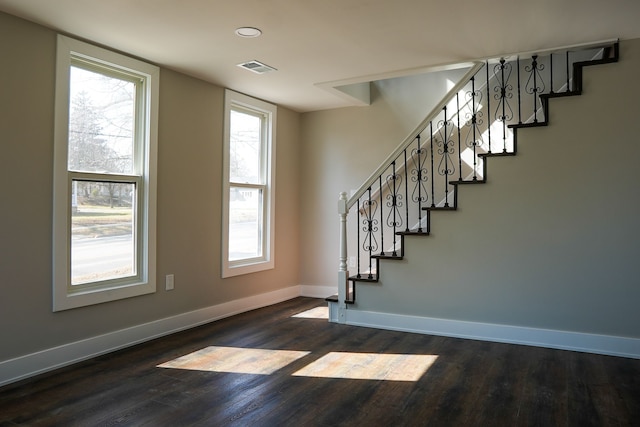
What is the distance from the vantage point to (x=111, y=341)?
3.55 meters

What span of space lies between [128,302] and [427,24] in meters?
3.19

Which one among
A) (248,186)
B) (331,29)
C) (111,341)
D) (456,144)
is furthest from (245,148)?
(111,341)

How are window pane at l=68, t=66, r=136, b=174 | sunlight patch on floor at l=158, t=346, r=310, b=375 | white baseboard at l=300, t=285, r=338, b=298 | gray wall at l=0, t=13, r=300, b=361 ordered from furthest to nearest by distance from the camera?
white baseboard at l=300, t=285, r=338, b=298, window pane at l=68, t=66, r=136, b=174, sunlight patch on floor at l=158, t=346, r=310, b=375, gray wall at l=0, t=13, r=300, b=361

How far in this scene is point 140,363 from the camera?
10.7 ft

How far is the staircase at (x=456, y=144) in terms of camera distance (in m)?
3.95

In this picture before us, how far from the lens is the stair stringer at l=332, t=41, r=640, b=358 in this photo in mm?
3518

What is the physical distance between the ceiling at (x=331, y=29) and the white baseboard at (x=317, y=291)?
110 inches

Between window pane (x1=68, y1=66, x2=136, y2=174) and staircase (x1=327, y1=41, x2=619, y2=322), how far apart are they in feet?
6.91

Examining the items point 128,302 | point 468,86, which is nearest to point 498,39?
point 468,86

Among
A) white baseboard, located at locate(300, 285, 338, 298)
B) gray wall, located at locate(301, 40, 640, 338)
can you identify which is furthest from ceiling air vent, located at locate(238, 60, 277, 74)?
white baseboard, located at locate(300, 285, 338, 298)

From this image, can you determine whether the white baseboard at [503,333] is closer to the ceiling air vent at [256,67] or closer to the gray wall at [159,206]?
the gray wall at [159,206]

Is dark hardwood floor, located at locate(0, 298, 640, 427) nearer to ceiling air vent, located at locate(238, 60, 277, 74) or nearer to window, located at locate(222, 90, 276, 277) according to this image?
window, located at locate(222, 90, 276, 277)

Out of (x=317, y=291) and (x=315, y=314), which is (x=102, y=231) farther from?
(x=317, y=291)

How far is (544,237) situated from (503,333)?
886 mm
